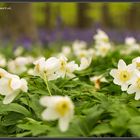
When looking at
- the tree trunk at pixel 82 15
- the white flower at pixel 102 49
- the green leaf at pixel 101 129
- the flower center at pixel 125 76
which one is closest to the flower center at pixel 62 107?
the green leaf at pixel 101 129

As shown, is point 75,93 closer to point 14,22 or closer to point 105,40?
point 105,40

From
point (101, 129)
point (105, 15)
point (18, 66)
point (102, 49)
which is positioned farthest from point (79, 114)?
point (105, 15)

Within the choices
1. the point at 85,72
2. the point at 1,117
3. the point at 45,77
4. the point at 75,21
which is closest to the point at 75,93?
the point at 45,77

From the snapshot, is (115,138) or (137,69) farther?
(137,69)

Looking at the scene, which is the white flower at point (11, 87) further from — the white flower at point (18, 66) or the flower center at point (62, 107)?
the white flower at point (18, 66)

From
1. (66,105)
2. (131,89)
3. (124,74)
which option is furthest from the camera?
(124,74)

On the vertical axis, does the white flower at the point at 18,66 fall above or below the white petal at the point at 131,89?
above

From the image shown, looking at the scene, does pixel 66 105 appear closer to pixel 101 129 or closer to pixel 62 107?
pixel 62 107
